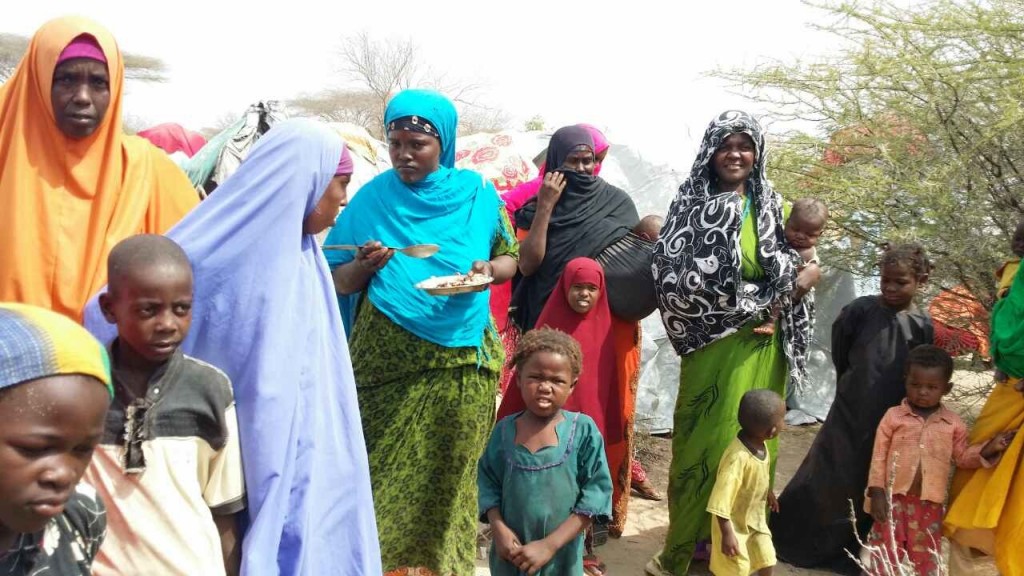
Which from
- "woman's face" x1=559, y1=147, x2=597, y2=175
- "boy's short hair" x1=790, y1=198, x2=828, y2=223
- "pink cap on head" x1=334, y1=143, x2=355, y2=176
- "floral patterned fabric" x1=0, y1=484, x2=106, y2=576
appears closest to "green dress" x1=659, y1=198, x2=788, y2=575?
"boy's short hair" x1=790, y1=198, x2=828, y2=223

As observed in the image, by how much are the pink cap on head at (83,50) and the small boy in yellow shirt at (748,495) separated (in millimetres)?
2982

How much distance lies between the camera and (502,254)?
4.25m

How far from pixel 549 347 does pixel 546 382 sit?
14 centimetres

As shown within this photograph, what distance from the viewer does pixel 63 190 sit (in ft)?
10.1

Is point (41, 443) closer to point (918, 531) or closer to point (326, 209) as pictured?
point (326, 209)

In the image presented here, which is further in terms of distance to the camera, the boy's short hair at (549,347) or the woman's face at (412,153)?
the woman's face at (412,153)

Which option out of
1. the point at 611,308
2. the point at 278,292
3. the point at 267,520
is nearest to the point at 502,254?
the point at 611,308

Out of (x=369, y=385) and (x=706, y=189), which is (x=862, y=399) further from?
(x=369, y=385)

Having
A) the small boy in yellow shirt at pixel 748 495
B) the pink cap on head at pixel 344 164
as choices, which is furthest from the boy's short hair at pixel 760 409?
the pink cap on head at pixel 344 164

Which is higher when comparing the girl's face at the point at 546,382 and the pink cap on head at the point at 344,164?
the pink cap on head at the point at 344,164

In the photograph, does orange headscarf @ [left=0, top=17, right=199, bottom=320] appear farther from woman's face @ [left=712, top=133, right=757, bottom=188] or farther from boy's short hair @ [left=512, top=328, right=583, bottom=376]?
woman's face @ [left=712, top=133, right=757, bottom=188]

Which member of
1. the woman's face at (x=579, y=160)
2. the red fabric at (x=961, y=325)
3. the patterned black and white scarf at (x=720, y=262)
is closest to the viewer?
the patterned black and white scarf at (x=720, y=262)

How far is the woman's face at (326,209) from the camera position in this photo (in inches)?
109

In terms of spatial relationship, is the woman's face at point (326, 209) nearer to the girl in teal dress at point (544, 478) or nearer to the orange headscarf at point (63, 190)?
the orange headscarf at point (63, 190)
